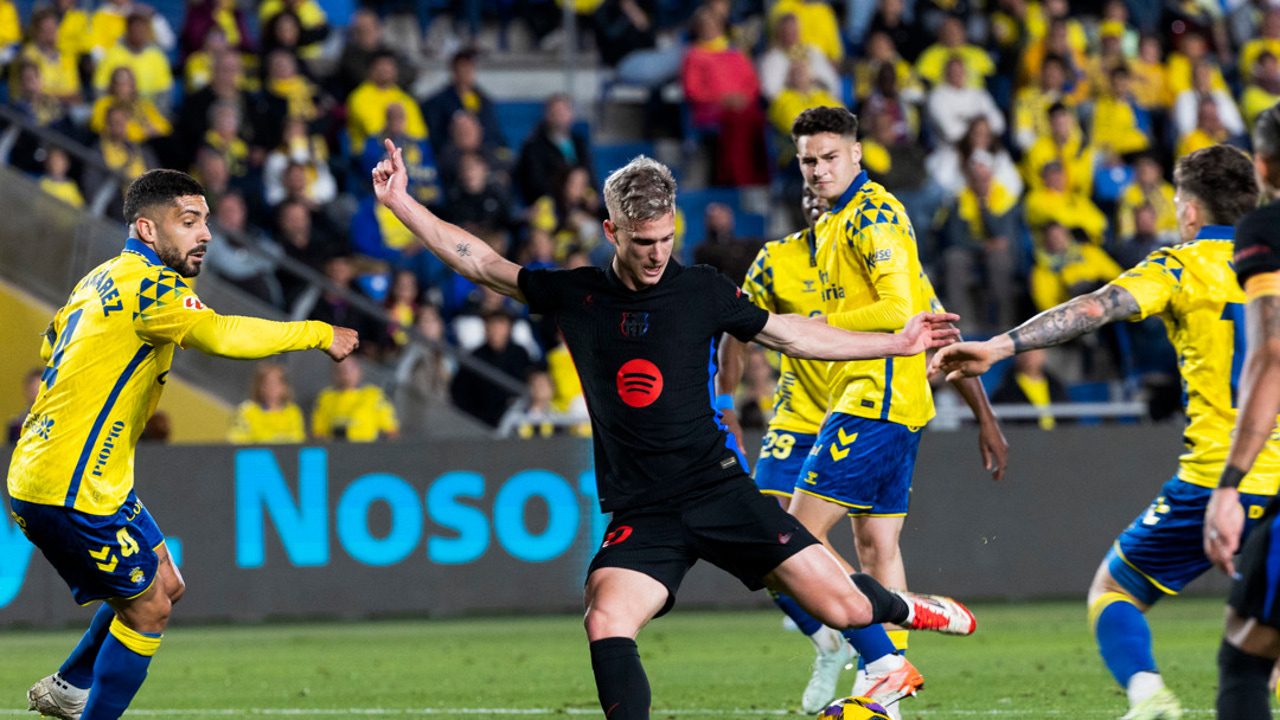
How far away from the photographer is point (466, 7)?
2114 centimetres

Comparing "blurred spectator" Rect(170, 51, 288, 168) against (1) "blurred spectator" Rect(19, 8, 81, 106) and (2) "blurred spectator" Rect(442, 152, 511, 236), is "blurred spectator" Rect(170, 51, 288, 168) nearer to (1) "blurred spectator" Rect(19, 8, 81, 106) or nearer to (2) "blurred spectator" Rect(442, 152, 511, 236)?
(1) "blurred spectator" Rect(19, 8, 81, 106)

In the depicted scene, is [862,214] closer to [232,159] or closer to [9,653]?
[9,653]

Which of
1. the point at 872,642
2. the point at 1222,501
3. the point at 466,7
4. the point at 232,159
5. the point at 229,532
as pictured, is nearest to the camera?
the point at 1222,501

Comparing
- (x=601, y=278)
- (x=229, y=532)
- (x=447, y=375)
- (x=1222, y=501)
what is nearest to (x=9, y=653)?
(x=229, y=532)

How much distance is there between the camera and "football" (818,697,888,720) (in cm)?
713

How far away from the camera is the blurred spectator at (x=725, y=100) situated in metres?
19.4

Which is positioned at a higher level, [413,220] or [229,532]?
[413,220]

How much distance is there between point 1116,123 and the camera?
2039 cm

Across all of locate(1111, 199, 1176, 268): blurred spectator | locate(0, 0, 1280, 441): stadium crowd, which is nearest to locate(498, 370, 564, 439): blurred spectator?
locate(0, 0, 1280, 441): stadium crowd

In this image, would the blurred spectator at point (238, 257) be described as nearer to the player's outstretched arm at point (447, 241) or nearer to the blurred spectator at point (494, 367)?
the blurred spectator at point (494, 367)

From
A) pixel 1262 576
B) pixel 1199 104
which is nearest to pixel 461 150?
pixel 1199 104

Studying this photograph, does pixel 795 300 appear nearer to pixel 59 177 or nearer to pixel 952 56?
pixel 59 177

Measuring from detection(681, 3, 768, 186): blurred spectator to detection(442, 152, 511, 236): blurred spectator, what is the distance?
105 inches

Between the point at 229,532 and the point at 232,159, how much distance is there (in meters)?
4.44
